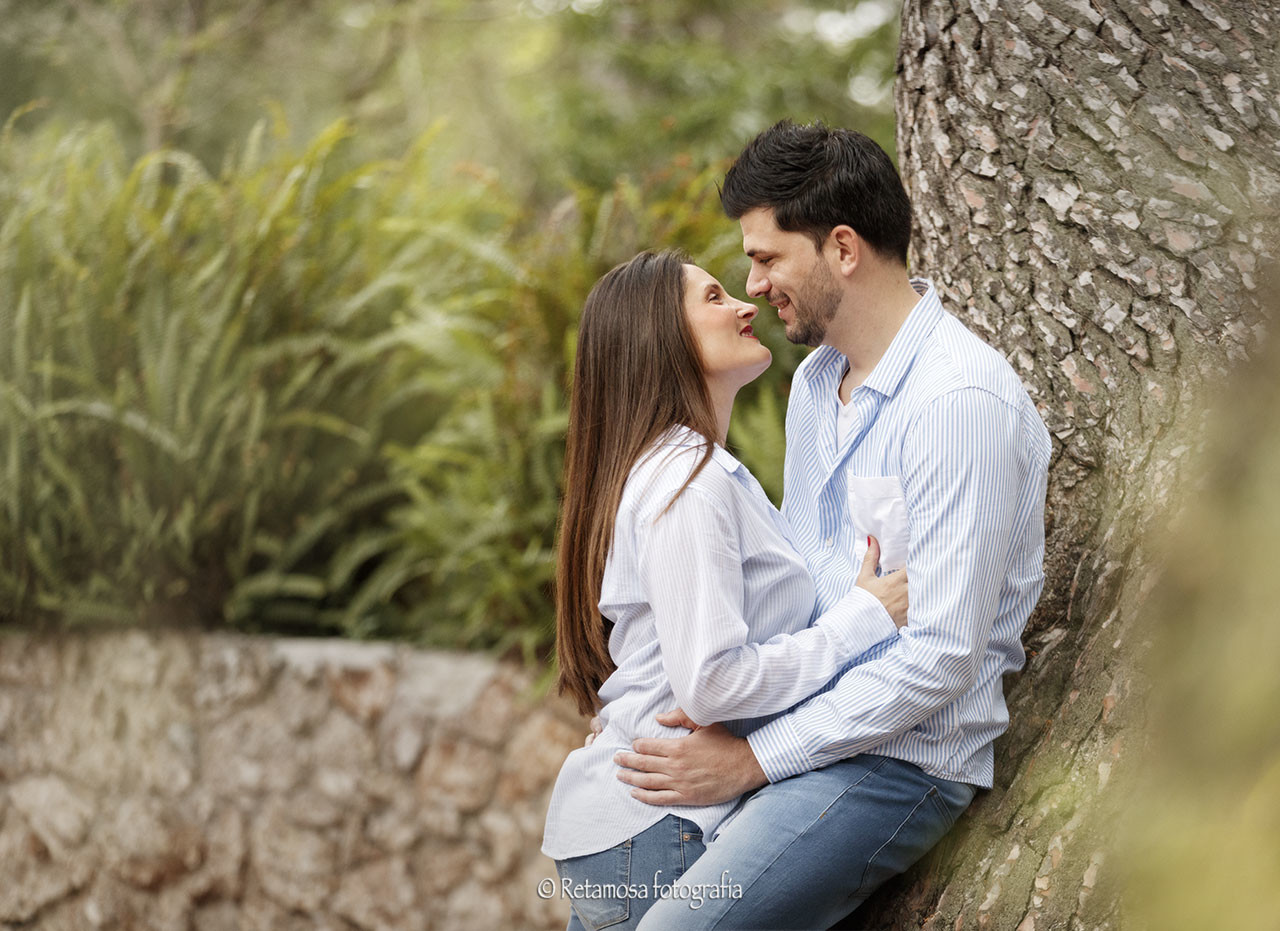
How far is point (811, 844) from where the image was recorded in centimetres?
175

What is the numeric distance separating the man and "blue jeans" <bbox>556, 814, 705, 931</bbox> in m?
0.06

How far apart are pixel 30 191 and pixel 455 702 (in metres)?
2.87

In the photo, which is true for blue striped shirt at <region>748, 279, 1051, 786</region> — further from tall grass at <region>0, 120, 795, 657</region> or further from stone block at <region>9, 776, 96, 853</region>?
stone block at <region>9, 776, 96, 853</region>

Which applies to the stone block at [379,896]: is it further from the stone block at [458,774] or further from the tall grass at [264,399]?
the tall grass at [264,399]

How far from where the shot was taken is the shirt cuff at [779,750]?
5.93ft

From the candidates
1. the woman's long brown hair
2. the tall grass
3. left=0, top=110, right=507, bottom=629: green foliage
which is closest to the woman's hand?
the woman's long brown hair

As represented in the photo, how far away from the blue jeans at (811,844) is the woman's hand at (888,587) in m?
0.26

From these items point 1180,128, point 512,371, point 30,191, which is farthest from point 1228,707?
point 30,191

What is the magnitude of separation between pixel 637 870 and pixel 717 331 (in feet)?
3.33

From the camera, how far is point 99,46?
22.9 ft

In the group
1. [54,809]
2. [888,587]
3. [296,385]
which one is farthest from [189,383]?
[888,587]

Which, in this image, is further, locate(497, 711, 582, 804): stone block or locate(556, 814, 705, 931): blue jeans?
locate(497, 711, 582, 804): stone block

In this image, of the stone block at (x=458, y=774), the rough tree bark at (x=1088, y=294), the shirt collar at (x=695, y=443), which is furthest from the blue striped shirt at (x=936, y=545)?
the stone block at (x=458, y=774)

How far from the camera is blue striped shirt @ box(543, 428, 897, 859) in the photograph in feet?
5.79
